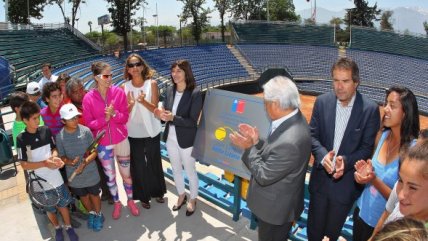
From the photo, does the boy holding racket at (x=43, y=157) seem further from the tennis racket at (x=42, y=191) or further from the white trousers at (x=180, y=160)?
the white trousers at (x=180, y=160)

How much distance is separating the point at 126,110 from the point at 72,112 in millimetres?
710

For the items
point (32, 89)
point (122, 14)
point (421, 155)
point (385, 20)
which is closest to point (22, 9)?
point (122, 14)

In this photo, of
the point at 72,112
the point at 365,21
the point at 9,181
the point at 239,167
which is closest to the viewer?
the point at 72,112

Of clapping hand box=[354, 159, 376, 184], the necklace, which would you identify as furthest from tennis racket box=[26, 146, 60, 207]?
the necklace

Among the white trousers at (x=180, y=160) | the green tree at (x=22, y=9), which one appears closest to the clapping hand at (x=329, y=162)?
the white trousers at (x=180, y=160)

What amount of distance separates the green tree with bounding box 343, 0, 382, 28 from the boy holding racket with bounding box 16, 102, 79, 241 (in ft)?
187

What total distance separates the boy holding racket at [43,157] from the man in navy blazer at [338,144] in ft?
9.12

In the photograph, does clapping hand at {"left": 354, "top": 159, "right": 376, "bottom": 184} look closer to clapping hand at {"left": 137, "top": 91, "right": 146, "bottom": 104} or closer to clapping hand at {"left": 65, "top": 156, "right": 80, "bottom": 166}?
clapping hand at {"left": 137, "top": 91, "right": 146, "bottom": 104}

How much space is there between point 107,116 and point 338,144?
8.84ft

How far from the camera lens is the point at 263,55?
3142cm

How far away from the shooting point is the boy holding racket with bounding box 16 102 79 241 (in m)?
3.61

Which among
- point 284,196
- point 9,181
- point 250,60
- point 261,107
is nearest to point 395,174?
point 284,196

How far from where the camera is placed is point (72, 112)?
147 inches

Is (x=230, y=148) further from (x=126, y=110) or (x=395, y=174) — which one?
(x=395, y=174)
